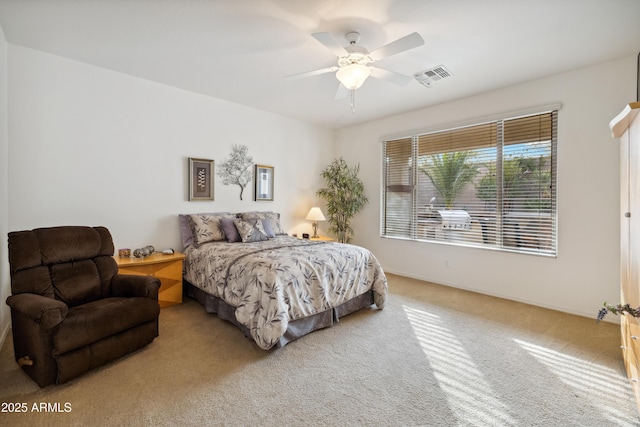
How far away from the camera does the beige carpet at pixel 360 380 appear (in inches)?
68.4

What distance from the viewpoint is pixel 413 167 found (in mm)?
4840

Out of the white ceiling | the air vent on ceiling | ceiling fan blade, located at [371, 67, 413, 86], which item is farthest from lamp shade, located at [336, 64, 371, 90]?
the air vent on ceiling

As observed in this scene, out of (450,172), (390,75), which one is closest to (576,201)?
(450,172)

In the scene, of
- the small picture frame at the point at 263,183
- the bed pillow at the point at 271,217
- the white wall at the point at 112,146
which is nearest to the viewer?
the white wall at the point at 112,146

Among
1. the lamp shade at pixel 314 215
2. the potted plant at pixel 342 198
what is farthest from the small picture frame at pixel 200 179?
the potted plant at pixel 342 198

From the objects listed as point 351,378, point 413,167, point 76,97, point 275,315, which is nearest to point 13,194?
point 76,97

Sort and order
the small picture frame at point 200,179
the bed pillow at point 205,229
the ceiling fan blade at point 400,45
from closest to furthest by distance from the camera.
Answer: the ceiling fan blade at point 400,45
the bed pillow at point 205,229
the small picture frame at point 200,179

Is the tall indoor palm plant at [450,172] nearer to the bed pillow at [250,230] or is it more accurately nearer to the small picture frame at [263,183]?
the small picture frame at [263,183]

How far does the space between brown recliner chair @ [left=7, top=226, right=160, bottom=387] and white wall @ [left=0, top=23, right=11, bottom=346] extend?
0.64 meters

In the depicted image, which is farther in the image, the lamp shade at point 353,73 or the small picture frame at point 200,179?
the small picture frame at point 200,179

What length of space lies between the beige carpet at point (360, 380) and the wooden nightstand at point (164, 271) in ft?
1.78

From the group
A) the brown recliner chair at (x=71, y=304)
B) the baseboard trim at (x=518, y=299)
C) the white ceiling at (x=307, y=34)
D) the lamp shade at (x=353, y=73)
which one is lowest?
the baseboard trim at (x=518, y=299)

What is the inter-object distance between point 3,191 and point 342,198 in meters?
4.25

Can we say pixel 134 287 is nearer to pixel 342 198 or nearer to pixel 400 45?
pixel 400 45
